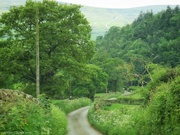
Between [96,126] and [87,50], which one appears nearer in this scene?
[96,126]

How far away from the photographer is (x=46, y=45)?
1529 inches

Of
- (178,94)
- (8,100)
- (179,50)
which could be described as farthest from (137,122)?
(179,50)

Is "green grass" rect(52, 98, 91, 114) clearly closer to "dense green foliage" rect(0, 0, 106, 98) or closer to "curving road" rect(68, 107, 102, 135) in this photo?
"curving road" rect(68, 107, 102, 135)

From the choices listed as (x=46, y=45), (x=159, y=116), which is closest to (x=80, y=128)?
(x=46, y=45)

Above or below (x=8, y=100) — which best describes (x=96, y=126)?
below

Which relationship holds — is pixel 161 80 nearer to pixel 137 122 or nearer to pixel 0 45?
pixel 137 122

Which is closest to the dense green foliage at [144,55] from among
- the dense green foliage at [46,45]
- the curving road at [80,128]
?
the dense green foliage at [46,45]

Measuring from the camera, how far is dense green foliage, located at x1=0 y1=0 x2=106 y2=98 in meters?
36.8

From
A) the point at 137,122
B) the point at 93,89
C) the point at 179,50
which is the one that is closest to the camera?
the point at 137,122

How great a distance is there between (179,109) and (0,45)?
29.4 m

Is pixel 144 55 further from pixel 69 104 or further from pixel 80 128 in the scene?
pixel 80 128

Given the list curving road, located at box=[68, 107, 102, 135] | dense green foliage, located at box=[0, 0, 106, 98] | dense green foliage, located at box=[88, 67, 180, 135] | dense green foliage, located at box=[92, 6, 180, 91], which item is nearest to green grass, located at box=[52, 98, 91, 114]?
curving road, located at box=[68, 107, 102, 135]

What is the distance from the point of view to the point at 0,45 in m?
38.5

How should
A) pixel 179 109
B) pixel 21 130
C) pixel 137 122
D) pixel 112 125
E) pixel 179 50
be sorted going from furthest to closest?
pixel 179 50 → pixel 112 125 → pixel 137 122 → pixel 179 109 → pixel 21 130
